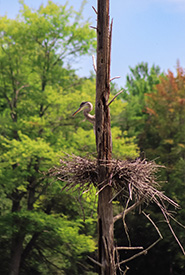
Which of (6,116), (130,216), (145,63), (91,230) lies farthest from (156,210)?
(145,63)

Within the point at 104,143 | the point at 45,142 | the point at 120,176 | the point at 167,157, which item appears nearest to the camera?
the point at 120,176

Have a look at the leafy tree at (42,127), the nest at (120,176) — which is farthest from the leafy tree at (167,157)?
the nest at (120,176)

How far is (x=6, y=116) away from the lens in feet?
48.5

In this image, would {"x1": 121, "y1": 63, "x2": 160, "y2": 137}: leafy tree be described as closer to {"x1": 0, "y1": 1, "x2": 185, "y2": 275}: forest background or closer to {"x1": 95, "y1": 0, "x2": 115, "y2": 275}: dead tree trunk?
{"x1": 0, "y1": 1, "x2": 185, "y2": 275}: forest background

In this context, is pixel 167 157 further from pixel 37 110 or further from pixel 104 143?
pixel 104 143

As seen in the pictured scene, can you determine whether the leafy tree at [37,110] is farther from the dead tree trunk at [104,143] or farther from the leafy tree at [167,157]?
the dead tree trunk at [104,143]

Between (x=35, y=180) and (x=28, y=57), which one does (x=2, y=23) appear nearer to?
(x=28, y=57)

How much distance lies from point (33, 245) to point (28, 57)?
659cm

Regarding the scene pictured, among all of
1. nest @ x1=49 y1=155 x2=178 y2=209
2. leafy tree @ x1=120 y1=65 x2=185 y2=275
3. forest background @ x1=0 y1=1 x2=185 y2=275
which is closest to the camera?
nest @ x1=49 y1=155 x2=178 y2=209

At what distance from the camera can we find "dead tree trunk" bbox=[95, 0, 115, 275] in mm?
4188

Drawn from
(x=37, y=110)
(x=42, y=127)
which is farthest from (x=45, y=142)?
(x=37, y=110)

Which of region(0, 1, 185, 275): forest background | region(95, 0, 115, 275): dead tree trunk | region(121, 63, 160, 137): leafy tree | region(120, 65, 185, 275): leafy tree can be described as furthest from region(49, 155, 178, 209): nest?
region(121, 63, 160, 137): leafy tree

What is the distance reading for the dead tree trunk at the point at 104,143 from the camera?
419cm

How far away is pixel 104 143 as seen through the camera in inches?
171
